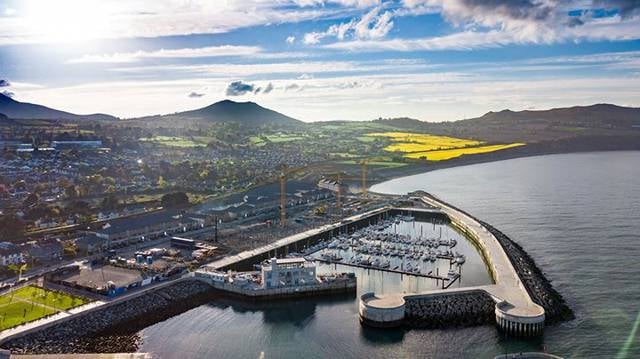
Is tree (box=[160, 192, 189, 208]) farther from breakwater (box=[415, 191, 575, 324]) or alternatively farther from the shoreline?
the shoreline

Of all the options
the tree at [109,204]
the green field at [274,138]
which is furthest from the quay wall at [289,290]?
the green field at [274,138]

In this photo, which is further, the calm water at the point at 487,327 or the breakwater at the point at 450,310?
the breakwater at the point at 450,310

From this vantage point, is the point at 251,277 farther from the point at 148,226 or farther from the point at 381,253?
the point at 148,226

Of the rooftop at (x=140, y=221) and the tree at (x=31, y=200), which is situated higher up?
the tree at (x=31, y=200)

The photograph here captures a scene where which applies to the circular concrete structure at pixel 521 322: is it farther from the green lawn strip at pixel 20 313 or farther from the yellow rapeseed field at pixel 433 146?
the yellow rapeseed field at pixel 433 146

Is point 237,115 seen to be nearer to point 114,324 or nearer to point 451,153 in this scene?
point 451,153

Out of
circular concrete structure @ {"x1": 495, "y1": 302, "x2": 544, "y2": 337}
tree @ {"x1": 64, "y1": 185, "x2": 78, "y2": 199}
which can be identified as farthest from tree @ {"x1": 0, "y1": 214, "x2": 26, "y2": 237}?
circular concrete structure @ {"x1": 495, "y1": 302, "x2": 544, "y2": 337}

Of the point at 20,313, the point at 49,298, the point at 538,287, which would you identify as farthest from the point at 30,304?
the point at 538,287
